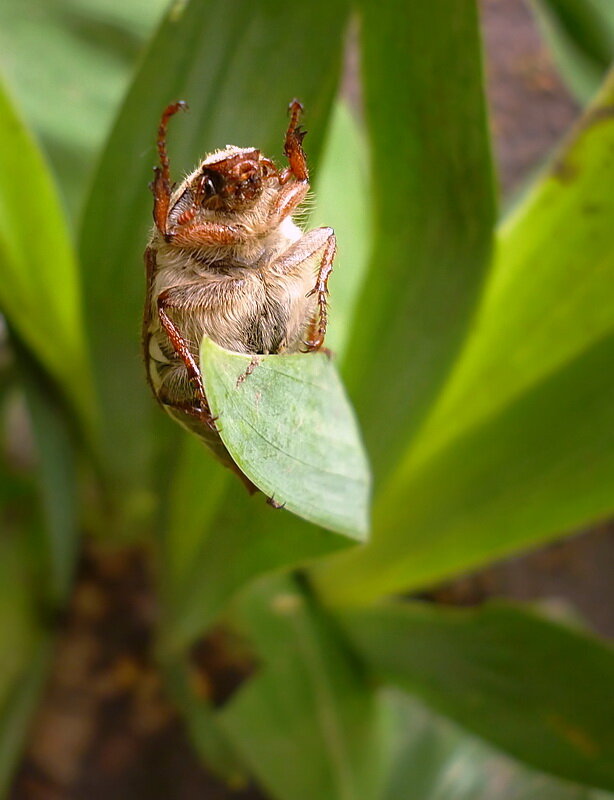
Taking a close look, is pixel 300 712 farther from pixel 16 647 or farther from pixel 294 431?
pixel 294 431

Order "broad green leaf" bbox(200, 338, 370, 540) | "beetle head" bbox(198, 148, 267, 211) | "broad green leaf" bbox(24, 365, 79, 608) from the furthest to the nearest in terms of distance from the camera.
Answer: "broad green leaf" bbox(24, 365, 79, 608), "beetle head" bbox(198, 148, 267, 211), "broad green leaf" bbox(200, 338, 370, 540)

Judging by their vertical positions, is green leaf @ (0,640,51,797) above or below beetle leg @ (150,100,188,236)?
below

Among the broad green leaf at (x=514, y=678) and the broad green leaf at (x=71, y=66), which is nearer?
the broad green leaf at (x=514, y=678)

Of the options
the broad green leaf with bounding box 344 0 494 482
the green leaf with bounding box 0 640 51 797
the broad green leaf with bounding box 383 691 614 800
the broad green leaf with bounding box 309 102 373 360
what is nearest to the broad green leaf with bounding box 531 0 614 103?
the broad green leaf with bounding box 309 102 373 360

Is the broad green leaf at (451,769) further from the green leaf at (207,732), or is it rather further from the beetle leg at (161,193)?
the beetle leg at (161,193)

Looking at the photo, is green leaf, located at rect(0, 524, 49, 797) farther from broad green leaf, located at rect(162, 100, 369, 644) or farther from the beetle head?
the beetle head

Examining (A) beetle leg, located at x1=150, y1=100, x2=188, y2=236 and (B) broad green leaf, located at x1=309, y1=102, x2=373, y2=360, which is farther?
(B) broad green leaf, located at x1=309, y1=102, x2=373, y2=360

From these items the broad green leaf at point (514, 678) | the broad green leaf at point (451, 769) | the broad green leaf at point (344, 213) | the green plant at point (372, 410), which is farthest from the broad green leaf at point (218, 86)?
the broad green leaf at point (451, 769)
